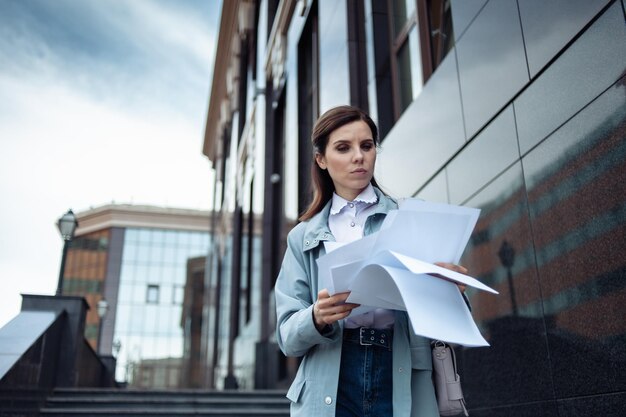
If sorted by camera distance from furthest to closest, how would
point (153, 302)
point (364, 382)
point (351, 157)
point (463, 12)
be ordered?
1. point (153, 302)
2. point (463, 12)
3. point (351, 157)
4. point (364, 382)

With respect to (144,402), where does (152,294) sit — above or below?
above

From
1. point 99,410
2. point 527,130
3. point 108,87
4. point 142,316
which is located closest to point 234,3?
point 108,87

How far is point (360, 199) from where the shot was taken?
251cm

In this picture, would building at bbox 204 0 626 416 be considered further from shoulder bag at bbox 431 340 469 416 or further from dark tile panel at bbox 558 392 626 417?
shoulder bag at bbox 431 340 469 416

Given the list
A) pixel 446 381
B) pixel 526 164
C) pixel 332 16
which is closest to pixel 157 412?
pixel 526 164

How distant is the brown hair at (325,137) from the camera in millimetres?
2553

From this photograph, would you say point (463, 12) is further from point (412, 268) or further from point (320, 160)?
point (412, 268)

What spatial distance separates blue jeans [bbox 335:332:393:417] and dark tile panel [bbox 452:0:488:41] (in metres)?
4.20

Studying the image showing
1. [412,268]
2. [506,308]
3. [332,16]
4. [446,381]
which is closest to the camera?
[412,268]

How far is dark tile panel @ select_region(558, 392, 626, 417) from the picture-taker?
3418 mm

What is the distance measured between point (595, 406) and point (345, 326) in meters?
2.10

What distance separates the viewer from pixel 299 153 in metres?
15.3

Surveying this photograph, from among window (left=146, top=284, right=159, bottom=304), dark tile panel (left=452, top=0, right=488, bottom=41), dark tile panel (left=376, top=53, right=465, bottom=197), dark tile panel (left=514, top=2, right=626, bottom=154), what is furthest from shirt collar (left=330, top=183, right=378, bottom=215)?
window (left=146, top=284, right=159, bottom=304)

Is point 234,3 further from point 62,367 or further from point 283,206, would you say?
point 62,367
